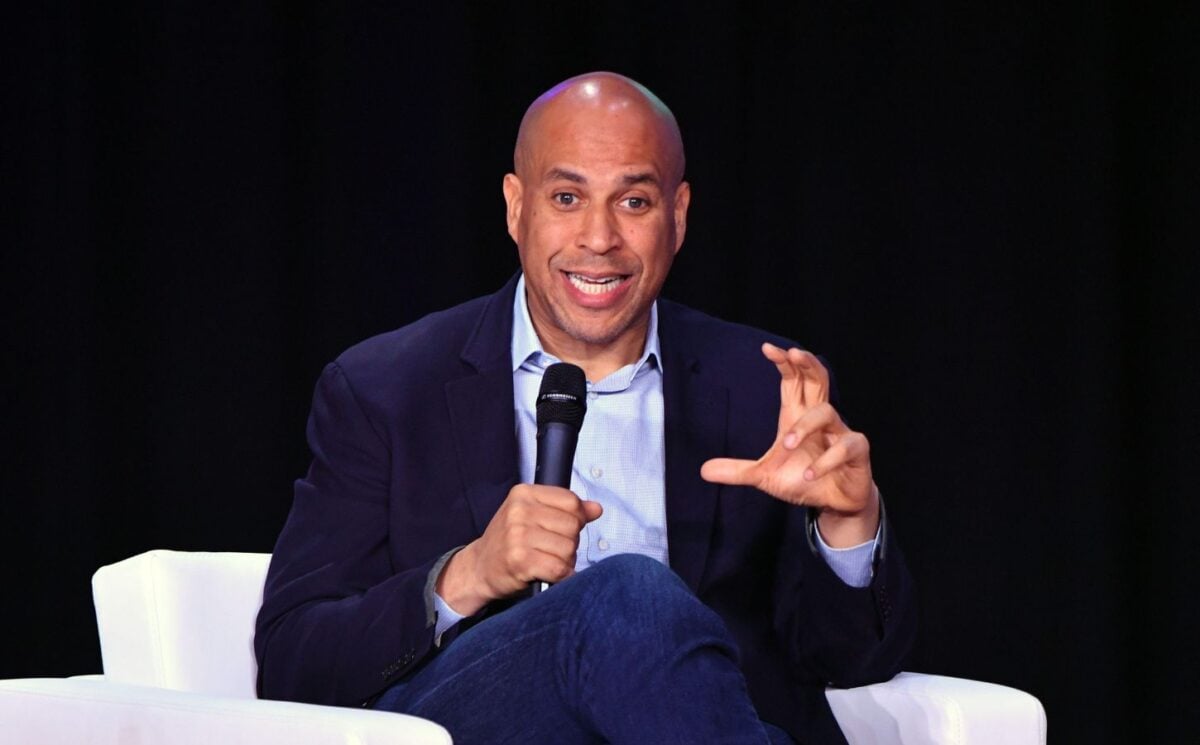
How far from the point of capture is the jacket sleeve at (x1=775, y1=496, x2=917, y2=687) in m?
1.94

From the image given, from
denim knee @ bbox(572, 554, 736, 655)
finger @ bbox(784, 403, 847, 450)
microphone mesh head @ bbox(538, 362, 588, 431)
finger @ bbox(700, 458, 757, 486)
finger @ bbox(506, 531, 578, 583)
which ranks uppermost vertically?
microphone mesh head @ bbox(538, 362, 588, 431)

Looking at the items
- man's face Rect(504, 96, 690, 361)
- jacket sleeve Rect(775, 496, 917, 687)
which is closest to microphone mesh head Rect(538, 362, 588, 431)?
jacket sleeve Rect(775, 496, 917, 687)

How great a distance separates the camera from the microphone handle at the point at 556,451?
1658 millimetres

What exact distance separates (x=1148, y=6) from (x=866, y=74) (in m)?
0.66

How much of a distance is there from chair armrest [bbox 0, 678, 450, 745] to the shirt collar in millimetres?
712

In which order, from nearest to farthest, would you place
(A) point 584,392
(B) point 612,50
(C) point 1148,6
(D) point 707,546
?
(A) point 584,392 < (D) point 707,546 < (B) point 612,50 < (C) point 1148,6

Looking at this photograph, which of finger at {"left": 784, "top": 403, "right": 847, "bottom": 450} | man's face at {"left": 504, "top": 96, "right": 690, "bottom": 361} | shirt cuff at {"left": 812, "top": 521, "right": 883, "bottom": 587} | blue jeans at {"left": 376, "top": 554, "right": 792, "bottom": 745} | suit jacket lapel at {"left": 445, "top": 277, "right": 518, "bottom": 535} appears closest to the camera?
blue jeans at {"left": 376, "top": 554, "right": 792, "bottom": 745}

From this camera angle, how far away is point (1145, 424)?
3.46 metres

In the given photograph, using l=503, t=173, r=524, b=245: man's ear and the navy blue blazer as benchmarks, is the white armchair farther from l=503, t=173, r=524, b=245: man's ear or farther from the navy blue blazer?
l=503, t=173, r=524, b=245: man's ear

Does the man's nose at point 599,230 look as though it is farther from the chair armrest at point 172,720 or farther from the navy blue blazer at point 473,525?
the chair armrest at point 172,720

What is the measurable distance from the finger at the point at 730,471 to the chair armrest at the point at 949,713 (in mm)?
405

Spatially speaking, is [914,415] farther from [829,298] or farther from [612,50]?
[612,50]

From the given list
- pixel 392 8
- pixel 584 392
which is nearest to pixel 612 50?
pixel 392 8

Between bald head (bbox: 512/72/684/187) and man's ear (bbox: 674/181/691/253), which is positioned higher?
bald head (bbox: 512/72/684/187)
